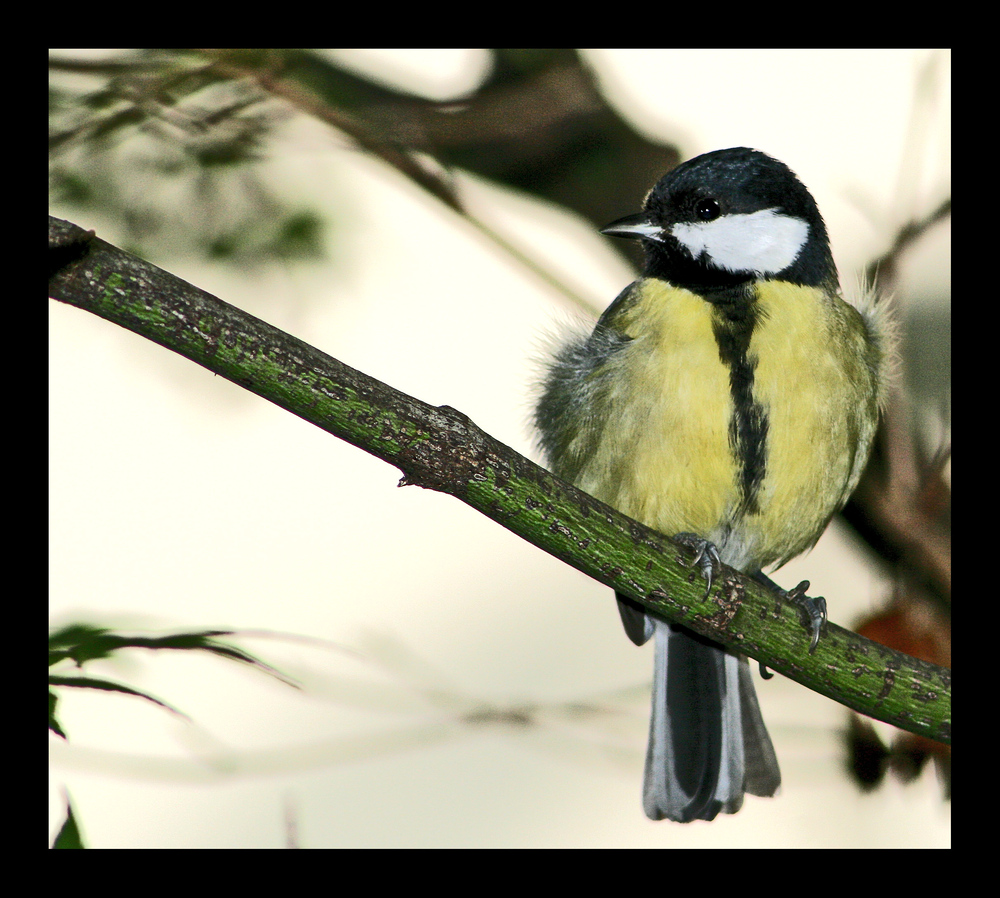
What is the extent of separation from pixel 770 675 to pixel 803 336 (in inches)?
20.9

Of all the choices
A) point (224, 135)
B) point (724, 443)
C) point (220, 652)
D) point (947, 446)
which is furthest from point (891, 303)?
point (220, 652)

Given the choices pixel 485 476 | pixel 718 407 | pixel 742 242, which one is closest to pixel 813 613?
pixel 718 407

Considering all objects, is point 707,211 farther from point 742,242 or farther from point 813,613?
point 813,613

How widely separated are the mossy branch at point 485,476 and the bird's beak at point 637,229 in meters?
0.58

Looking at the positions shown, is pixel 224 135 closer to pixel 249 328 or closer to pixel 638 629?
pixel 249 328

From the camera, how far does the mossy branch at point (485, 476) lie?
0.84m

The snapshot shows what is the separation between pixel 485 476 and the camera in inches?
36.4

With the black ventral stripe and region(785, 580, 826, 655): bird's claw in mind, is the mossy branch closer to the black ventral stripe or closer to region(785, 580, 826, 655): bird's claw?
region(785, 580, 826, 655): bird's claw

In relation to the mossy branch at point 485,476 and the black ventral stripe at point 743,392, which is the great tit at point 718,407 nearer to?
the black ventral stripe at point 743,392

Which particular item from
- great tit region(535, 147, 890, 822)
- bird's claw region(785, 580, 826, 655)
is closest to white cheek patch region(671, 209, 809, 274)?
great tit region(535, 147, 890, 822)

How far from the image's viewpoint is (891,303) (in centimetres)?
160

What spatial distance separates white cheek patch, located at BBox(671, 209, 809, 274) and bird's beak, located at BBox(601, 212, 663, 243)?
0.09 ft

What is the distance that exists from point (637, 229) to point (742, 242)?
16cm

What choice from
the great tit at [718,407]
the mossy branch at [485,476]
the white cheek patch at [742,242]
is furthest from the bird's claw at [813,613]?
the white cheek patch at [742,242]
